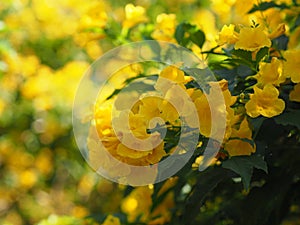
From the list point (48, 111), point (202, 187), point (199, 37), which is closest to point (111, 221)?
point (202, 187)

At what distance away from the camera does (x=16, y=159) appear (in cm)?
314

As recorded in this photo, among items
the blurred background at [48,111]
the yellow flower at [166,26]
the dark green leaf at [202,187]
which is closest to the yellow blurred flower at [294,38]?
the yellow flower at [166,26]

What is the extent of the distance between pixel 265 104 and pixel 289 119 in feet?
0.20

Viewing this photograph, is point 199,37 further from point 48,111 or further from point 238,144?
point 48,111

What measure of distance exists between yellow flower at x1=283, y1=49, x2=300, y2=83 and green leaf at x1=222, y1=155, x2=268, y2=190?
15cm

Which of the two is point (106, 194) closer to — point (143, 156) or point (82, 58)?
point (82, 58)

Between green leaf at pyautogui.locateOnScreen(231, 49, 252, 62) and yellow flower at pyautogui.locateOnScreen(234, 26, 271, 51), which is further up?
yellow flower at pyautogui.locateOnScreen(234, 26, 271, 51)

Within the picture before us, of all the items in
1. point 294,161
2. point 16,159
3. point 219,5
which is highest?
point 219,5

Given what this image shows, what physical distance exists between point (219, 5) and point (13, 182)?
214cm

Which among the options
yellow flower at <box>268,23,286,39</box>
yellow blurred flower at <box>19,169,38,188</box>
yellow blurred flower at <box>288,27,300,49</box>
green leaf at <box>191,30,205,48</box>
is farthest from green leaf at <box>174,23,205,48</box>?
yellow blurred flower at <box>19,169,38,188</box>

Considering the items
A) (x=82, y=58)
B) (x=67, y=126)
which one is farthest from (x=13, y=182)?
(x=82, y=58)

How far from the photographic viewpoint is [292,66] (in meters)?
1.05

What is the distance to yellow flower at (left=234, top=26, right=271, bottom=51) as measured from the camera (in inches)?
41.3

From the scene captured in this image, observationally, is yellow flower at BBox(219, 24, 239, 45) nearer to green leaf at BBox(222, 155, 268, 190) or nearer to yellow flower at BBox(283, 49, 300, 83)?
yellow flower at BBox(283, 49, 300, 83)
